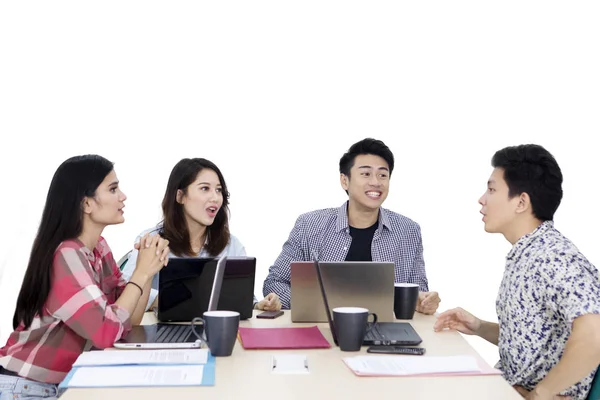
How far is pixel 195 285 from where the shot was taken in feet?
6.63

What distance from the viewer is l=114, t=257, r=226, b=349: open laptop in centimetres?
170

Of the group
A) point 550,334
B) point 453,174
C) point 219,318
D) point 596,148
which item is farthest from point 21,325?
point 596,148

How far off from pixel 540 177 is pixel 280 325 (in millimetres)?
895

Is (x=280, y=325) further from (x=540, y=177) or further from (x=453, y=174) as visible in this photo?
(x=453, y=174)

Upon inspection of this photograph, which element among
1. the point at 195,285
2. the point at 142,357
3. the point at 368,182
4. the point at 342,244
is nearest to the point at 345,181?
the point at 368,182

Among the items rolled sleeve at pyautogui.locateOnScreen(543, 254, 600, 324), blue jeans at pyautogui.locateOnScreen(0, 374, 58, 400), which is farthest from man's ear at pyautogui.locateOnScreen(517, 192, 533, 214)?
blue jeans at pyautogui.locateOnScreen(0, 374, 58, 400)

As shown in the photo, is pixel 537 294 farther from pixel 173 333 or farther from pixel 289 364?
pixel 173 333

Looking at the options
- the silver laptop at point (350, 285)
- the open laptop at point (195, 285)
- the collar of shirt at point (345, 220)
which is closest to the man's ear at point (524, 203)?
the silver laptop at point (350, 285)

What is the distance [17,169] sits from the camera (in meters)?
3.89

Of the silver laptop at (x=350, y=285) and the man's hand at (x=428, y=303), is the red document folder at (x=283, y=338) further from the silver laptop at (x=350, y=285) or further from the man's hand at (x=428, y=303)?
the man's hand at (x=428, y=303)

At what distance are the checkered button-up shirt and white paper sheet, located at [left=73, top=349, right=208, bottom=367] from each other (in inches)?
47.5

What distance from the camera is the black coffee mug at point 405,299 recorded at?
83.1 inches

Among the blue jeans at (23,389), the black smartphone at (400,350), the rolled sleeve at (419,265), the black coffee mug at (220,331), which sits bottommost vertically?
the blue jeans at (23,389)

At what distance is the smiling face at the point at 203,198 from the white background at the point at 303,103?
1.18 m
